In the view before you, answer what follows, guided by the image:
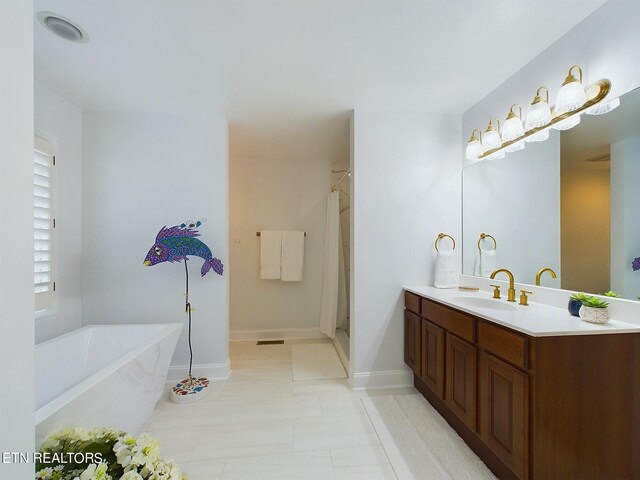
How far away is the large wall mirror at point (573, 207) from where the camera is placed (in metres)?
1.28

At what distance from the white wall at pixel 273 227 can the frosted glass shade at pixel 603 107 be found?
2647 mm

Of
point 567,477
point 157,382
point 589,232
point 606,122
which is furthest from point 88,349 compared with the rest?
point 606,122

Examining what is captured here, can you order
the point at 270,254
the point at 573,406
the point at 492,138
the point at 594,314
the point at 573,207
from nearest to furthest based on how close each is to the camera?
the point at 573,406, the point at 594,314, the point at 573,207, the point at 492,138, the point at 270,254

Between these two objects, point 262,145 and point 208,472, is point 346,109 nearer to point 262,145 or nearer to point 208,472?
point 262,145

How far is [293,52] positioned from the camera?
1634mm

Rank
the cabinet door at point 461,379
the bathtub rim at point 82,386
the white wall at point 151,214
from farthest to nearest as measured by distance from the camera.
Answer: the white wall at point 151,214, the cabinet door at point 461,379, the bathtub rim at point 82,386

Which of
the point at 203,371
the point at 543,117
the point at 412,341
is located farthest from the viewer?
the point at 203,371

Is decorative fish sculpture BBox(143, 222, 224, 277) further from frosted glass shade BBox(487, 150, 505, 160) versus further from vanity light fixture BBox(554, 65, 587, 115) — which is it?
vanity light fixture BBox(554, 65, 587, 115)

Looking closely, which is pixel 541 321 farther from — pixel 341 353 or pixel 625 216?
pixel 341 353

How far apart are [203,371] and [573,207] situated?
2.97 m

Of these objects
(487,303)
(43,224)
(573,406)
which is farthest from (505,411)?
(43,224)

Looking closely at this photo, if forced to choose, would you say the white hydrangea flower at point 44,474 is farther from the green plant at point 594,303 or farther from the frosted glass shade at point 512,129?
the frosted glass shade at point 512,129

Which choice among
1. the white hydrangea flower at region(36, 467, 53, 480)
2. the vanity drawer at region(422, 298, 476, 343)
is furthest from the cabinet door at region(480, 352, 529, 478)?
the white hydrangea flower at region(36, 467, 53, 480)

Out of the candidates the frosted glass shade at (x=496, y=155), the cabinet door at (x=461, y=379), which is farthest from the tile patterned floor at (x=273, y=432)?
the frosted glass shade at (x=496, y=155)
